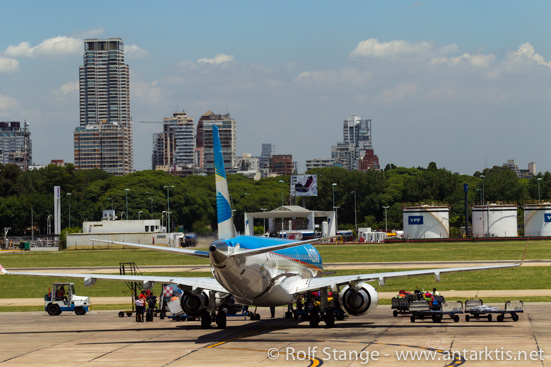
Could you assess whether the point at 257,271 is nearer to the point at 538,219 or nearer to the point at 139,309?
the point at 139,309

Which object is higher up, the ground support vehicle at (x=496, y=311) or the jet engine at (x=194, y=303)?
the jet engine at (x=194, y=303)

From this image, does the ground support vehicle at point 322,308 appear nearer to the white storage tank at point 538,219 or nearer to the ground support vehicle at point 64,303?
the ground support vehicle at point 64,303

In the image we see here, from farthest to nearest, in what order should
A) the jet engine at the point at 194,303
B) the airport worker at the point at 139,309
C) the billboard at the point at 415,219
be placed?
the billboard at the point at 415,219 → the airport worker at the point at 139,309 → the jet engine at the point at 194,303

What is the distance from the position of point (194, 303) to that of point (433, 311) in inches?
504

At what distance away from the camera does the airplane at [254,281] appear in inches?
1521

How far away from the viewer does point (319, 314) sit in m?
45.3

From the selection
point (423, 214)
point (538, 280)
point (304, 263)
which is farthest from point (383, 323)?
point (423, 214)

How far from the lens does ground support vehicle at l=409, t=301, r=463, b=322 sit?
45375mm

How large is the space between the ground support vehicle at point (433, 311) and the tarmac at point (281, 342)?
16.4 inches

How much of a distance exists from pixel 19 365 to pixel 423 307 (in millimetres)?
22624

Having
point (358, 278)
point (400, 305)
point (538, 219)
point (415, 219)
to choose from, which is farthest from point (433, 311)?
point (415, 219)

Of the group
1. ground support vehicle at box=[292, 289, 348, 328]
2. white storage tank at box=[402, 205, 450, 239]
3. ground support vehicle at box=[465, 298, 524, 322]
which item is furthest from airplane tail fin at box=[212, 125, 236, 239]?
white storage tank at box=[402, 205, 450, 239]

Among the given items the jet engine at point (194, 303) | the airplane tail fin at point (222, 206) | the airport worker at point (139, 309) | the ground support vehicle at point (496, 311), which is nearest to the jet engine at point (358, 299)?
the ground support vehicle at point (496, 311)

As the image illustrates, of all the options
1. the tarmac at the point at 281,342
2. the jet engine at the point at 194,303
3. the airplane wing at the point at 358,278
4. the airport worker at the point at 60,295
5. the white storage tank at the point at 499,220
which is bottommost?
the tarmac at the point at 281,342
